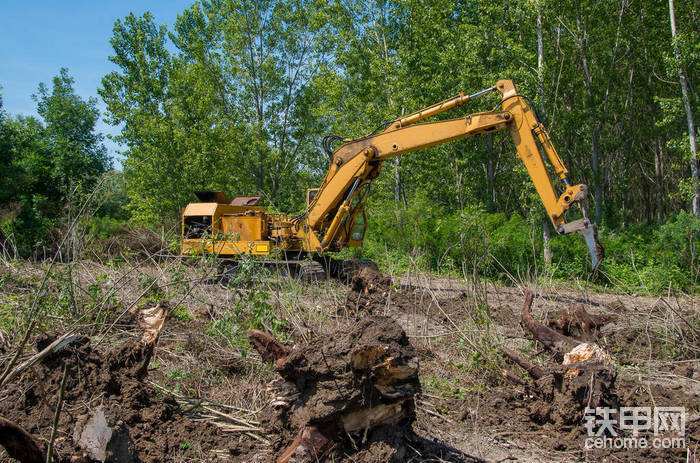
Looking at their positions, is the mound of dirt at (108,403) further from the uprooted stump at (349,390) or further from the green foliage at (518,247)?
the green foliage at (518,247)

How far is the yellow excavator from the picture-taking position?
32.9 ft

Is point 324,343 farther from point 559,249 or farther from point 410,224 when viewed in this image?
point 410,224

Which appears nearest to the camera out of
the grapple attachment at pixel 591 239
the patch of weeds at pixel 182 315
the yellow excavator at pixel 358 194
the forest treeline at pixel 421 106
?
the patch of weeds at pixel 182 315

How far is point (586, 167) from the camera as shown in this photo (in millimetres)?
28078

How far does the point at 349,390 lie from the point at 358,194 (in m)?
9.13

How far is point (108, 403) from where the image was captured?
4203 mm

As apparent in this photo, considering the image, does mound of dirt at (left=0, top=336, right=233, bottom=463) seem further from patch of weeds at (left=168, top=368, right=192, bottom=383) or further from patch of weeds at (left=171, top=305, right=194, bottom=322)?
patch of weeds at (left=171, top=305, right=194, bottom=322)

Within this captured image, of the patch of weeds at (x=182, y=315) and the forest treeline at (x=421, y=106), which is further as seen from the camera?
the forest treeline at (x=421, y=106)

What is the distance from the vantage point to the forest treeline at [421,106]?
16.7 meters

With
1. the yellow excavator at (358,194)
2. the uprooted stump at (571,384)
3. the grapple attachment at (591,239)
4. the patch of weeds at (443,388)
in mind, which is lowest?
the patch of weeds at (443,388)

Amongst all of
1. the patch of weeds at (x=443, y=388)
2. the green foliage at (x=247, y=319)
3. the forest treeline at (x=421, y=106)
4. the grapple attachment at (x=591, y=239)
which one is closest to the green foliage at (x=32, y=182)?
the forest treeline at (x=421, y=106)

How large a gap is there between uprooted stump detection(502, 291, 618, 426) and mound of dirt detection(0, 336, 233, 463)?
2540 mm

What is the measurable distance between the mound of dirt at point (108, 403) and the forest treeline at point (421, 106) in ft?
25.7

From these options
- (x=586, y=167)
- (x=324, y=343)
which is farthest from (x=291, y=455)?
(x=586, y=167)
